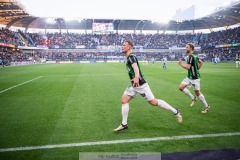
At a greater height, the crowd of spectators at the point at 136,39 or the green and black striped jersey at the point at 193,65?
the crowd of spectators at the point at 136,39

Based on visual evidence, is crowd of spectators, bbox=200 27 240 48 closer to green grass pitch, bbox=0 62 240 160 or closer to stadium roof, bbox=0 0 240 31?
stadium roof, bbox=0 0 240 31

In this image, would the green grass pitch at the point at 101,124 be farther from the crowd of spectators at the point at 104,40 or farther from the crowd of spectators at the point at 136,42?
the crowd of spectators at the point at 104,40

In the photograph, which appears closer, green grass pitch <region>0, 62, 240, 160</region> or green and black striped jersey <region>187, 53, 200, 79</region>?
green grass pitch <region>0, 62, 240, 160</region>

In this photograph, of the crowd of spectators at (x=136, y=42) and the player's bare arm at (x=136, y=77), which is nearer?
the player's bare arm at (x=136, y=77)

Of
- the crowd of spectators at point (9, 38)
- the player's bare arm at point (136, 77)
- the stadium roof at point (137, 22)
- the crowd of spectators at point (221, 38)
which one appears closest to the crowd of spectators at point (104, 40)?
the stadium roof at point (137, 22)

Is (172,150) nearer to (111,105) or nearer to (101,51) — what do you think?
(111,105)

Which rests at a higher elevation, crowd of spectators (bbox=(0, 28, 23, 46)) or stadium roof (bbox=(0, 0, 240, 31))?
stadium roof (bbox=(0, 0, 240, 31))

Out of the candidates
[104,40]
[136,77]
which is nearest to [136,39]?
[104,40]

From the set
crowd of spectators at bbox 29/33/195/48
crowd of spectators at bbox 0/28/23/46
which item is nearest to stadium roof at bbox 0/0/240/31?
crowd of spectators at bbox 29/33/195/48

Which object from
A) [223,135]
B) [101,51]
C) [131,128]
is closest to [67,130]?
[131,128]

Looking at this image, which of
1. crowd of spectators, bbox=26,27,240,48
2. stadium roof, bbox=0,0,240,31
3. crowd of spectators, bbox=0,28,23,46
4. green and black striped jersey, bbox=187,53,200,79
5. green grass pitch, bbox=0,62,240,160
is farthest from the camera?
crowd of spectators, bbox=26,27,240,48

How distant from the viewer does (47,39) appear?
66.4m

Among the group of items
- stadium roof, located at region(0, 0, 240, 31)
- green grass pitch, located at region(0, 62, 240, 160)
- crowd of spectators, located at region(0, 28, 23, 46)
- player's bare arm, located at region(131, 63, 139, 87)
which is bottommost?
green grass pitch, located at region(0, 62, 240, 160)

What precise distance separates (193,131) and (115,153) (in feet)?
7.55
